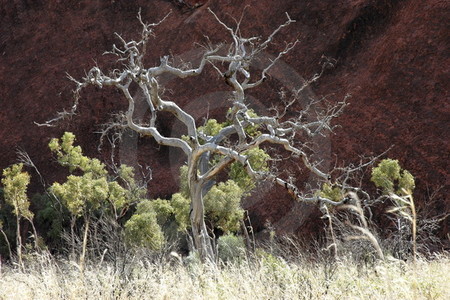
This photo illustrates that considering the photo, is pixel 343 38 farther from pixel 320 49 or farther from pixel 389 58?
pixel 389 58

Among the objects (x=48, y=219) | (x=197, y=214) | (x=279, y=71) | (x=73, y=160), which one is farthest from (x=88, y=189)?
(x=279, y=71)

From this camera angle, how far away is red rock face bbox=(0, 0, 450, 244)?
2158 cm

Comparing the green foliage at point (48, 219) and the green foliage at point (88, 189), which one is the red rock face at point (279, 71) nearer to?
the green foliage at point (48, 219)

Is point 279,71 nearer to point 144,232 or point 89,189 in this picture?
point 89,189

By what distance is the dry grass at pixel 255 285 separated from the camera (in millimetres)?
4254

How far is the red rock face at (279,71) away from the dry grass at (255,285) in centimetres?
1321

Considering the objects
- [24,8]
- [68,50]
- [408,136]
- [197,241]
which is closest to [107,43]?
[68,50]

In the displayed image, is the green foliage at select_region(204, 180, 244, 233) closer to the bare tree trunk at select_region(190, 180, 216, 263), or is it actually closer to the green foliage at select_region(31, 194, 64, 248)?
the bare tree trunk at select_region(190, 180, 216, 263)

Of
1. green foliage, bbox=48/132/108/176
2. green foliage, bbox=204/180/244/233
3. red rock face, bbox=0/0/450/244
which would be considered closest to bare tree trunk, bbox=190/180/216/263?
green foliage, bbox=204/180/244/233

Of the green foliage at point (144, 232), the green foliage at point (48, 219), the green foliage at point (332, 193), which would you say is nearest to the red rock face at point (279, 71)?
the green foliage at point (48, 219)

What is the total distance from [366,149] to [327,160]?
1.39m

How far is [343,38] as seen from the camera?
25.2 meters

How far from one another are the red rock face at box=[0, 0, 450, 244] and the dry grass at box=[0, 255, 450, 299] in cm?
1321

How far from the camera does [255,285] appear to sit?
484 centimetres
